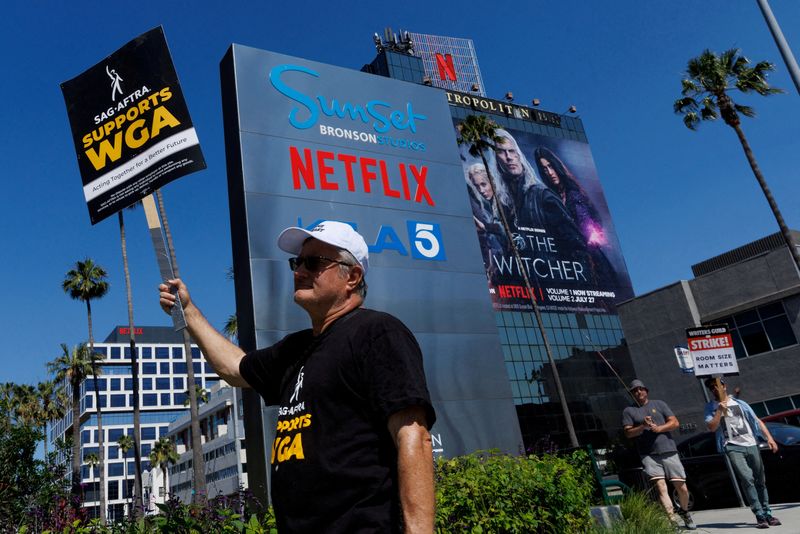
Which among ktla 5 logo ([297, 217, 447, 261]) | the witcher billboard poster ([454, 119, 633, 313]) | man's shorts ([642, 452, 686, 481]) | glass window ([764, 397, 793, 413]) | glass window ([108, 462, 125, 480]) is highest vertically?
the witcher billboard poster ([454, 119, 633, 313])

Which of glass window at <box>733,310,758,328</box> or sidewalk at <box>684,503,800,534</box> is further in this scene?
glass window at <box>733,310,758,328</box>

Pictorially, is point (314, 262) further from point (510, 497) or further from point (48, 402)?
point (48, 402)

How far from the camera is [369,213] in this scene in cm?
1075

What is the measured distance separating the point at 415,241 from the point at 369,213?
0.99 m

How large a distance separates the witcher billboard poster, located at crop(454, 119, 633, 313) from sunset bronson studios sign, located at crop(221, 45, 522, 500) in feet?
163

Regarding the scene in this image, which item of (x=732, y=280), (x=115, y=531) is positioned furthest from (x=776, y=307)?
(x=115, y=531)

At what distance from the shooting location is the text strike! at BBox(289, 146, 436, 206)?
414 inches

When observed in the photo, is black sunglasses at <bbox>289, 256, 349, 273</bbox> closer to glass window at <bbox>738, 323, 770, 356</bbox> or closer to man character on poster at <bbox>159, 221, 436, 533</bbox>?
man character on poster at <bbox>159, 221, 436, 533</bbox>

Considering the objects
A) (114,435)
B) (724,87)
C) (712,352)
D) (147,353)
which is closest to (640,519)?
(712,352)

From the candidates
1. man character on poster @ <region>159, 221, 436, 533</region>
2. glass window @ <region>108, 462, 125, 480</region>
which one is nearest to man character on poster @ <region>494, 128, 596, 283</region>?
man character on poster @ <region>159, 221, 436, 533</region>

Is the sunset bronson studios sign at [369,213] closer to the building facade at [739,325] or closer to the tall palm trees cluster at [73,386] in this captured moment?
the building facade at [739,325]

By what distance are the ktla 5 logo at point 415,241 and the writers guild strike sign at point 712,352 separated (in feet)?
15.2

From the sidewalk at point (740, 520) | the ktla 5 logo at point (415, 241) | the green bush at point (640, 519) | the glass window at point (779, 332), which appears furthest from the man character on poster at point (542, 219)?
the green bush at point (640, 519)

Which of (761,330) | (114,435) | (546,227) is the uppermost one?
(546,227)
